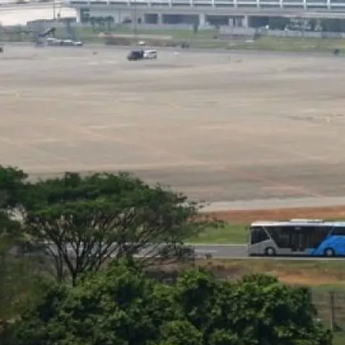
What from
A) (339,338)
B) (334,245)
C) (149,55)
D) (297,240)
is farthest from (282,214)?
(149,55)

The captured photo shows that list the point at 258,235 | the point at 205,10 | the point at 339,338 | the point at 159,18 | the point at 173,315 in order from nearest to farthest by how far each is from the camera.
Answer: the point at 173,315, the point at 339,338, the point at 258,235, the point at 205,10, the point at 159,18

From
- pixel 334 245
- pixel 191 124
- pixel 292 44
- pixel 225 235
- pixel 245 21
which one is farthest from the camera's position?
pixel 245 21

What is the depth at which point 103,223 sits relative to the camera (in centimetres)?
2470

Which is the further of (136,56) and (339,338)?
(136,56)

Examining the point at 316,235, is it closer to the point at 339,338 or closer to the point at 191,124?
the point at 339,338

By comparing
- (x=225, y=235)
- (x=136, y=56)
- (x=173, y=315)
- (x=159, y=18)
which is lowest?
(x=159, y=18)

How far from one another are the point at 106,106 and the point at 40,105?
264 cm

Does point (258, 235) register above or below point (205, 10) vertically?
above

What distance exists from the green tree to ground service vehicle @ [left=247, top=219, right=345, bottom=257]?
15.4 ft

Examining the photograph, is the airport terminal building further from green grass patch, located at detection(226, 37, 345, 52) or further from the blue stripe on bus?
the blue stripe on bus

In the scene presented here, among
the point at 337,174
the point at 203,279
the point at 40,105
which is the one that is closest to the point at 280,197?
the point at 337,174

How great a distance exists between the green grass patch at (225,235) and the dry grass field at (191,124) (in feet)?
16.6

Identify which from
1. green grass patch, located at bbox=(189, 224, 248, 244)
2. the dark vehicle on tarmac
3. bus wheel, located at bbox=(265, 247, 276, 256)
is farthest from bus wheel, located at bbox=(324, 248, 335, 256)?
the dark vehicle on tarmac

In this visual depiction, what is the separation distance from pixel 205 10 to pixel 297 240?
369 ft
